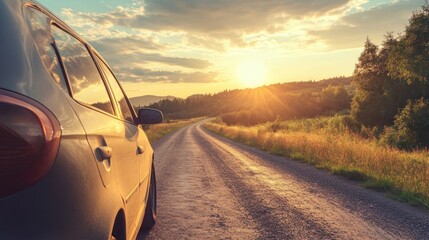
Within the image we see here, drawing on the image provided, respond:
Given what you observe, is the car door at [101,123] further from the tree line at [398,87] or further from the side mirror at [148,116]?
the tree line at [398,87]

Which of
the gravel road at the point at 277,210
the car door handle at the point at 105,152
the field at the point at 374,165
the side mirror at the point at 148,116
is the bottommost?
the field at the point at 374,165

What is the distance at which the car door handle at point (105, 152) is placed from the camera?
7.07 ft

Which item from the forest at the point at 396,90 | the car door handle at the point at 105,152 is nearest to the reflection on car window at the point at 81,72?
the car door handle at the point at 105,152

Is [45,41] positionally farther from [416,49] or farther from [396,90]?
[396,90]

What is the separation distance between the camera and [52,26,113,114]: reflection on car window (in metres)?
2.37

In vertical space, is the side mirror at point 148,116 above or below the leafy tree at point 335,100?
above

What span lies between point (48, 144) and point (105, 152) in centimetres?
61

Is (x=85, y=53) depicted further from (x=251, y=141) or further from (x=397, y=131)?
(x=397, y=131)

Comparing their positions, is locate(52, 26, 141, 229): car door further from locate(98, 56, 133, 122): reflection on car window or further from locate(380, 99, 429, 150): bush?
locate(380, 99, 429, 150): bush

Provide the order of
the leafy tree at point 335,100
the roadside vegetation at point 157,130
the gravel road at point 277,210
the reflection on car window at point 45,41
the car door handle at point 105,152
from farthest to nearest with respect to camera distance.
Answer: the leafy tree at point 335,100
the roadside vegetation at point 157,130
the gravel road at point 277,210
the car door handle at point 105,152
the reflection on car window at point 45,41

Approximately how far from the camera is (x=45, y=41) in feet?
6.81

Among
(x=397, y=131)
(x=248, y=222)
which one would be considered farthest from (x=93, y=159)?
(x=397, y=131)

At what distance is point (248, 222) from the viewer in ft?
16.7

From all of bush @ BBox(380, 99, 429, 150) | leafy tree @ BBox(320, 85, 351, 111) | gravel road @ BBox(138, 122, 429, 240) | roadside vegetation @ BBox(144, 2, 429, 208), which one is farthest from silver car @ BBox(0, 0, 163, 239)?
leafy tree @ BBox(320, 85, 351, 111)
